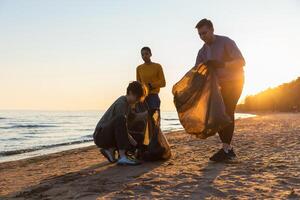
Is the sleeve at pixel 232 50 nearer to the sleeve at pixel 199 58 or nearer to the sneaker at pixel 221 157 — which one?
the sleeve at pixel 199 58

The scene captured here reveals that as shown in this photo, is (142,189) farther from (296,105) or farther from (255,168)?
(296,105)

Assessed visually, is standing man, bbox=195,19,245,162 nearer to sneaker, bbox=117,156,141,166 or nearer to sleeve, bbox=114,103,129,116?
sneaker, bbox=117,156,141,166

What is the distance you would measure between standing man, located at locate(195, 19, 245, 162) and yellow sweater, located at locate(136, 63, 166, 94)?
1864mm

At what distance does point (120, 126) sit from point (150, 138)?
1.96ft

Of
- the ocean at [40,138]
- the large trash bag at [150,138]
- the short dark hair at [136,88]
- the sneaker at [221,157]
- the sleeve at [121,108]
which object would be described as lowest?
the ocean at [40,138]

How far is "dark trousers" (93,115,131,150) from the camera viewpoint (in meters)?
5.66

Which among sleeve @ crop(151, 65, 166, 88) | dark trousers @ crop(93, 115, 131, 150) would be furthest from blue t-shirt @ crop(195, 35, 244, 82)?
sleeve @ crop(151, 65, 166, 88)

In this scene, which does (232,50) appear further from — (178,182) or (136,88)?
(178,182)

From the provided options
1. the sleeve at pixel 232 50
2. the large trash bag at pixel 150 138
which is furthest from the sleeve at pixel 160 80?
the sleeve at pixel 232 50

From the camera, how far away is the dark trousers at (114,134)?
5656 millimetres

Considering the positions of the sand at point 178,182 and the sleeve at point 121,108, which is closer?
the sand at point 178,182

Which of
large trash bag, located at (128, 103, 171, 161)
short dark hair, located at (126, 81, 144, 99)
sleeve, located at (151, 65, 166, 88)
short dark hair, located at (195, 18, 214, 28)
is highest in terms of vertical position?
short dark hair, located at (195, 18, 214, 28)

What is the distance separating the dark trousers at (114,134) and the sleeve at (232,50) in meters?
1.71

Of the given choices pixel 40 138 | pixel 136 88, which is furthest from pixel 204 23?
pixel 40 138
